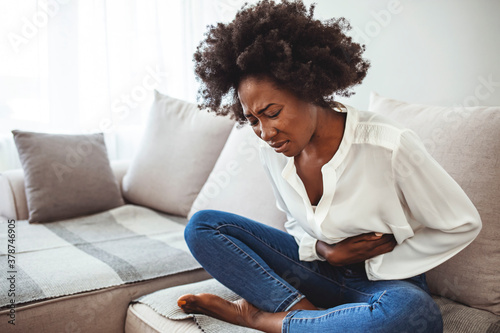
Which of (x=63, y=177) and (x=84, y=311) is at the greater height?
(x=63, y=177)

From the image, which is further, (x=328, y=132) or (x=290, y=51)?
(x=328, y=132)

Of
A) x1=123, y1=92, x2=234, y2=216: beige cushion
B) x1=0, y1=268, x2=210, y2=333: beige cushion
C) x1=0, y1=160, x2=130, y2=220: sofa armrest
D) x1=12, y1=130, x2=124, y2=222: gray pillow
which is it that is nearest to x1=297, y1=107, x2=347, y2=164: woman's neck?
x1=0, y1=268, x2=210, y2=333: beige cushion

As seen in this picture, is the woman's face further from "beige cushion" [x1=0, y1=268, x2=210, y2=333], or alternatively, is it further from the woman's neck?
"beige cushion" [x1=0, y1=268, x2=210, y2=333]

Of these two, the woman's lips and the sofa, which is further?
the sofa

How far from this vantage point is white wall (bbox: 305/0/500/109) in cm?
144

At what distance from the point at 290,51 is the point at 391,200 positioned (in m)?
0.41

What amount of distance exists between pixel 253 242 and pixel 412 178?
462mm

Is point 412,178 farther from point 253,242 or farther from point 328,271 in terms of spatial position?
point 253,242

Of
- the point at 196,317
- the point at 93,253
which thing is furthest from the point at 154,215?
the point at 196,317

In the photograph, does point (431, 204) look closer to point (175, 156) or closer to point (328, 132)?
point (328, 132)

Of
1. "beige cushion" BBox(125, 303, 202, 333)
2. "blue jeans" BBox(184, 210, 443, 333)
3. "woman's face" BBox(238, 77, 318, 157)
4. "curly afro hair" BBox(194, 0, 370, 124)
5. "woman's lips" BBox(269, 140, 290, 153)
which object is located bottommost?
"beige cushion" BBox(125, 303, 202, 333)

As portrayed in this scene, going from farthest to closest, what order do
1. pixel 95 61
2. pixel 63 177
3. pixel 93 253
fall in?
1. pixel 95 61
2. pixel 63 177
3. pixel 93 253

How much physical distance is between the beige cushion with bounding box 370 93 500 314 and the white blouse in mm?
138

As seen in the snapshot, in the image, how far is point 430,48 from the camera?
161 cm
